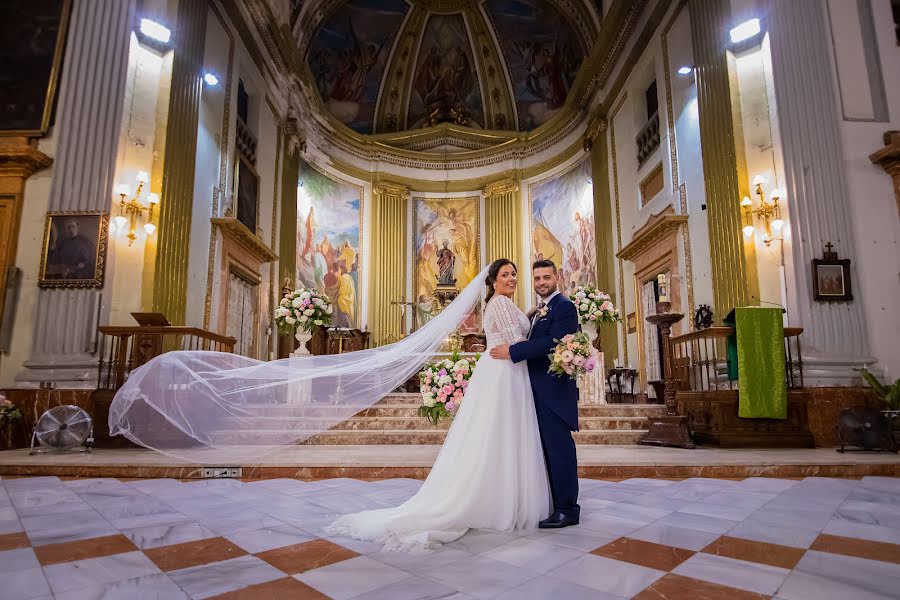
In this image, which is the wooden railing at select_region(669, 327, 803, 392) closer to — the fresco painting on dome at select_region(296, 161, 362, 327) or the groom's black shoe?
the groom's black shoe

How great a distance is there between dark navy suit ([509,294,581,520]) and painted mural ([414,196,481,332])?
13.8 meters

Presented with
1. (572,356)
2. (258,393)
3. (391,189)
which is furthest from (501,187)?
(572,356)

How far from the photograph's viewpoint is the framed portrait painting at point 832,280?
287 inches

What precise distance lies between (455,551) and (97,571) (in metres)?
1.47

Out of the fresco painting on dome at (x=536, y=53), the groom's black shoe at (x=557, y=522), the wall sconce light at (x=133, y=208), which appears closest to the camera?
the groom's black shoe at (x=557, y=522)

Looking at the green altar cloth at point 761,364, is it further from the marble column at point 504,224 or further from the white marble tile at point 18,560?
the marble column at point 504,224

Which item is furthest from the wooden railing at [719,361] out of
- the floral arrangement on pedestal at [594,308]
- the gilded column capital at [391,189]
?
the gilded column capital at [391,189]

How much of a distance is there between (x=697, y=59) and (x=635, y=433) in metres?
6.65

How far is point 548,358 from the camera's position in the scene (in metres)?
3.22

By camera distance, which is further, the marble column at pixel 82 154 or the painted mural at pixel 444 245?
the painted mural at pixel 444 245

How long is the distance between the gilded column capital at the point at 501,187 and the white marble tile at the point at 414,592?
16.0 meters

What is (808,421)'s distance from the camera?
669cm

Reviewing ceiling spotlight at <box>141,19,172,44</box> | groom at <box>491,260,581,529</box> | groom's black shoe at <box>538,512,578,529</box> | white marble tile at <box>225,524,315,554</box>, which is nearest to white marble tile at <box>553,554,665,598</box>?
groom's black shoe at <box>538,512,578,529</box>

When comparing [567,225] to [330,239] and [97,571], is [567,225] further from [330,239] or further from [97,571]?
[97,571]
